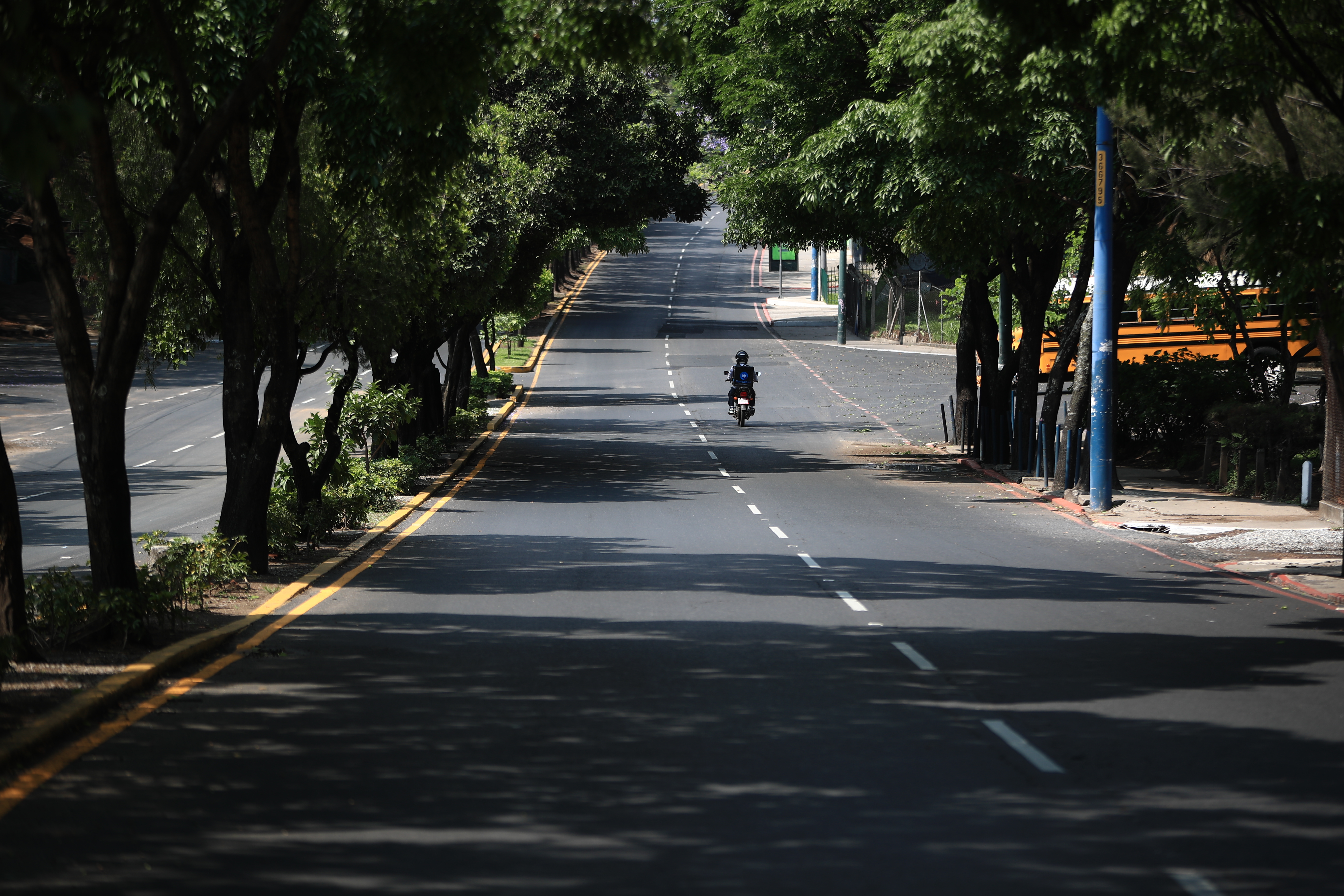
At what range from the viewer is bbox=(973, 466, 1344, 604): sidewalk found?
55.1 ft

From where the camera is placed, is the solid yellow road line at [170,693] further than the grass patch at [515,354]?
No

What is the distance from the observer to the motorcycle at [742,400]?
137ft

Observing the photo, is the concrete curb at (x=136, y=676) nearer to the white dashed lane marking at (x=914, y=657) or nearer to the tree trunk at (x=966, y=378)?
the white dashed lane marking at (x=914, y=657)

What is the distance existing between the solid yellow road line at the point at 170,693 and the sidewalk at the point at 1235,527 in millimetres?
9906

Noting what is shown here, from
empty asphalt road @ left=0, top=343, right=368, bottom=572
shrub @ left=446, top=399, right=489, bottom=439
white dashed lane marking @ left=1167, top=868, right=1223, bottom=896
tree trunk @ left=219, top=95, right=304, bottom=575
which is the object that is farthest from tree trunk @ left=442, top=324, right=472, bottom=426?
white dashed lane marking @ left=1167, top=868, right=1223, bottom=896

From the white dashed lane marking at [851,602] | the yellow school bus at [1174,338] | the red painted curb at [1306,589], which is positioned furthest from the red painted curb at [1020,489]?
the white dashed lane marking at [851,602]

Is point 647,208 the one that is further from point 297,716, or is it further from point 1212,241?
point 297,716

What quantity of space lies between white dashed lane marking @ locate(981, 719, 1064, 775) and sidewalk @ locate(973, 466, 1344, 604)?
7417 mm

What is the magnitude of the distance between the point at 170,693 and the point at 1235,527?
51.9 ft

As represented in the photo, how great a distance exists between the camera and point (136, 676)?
983 cm

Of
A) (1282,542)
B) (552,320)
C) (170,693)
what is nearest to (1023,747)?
(170,693)

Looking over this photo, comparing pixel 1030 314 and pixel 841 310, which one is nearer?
pixel 1030 314

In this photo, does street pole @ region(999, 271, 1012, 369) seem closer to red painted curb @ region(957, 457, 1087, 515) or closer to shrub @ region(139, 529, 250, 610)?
red painted curb @ region(957, 457, 1087, 515)

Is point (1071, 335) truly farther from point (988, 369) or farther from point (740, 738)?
point (740, 738)
